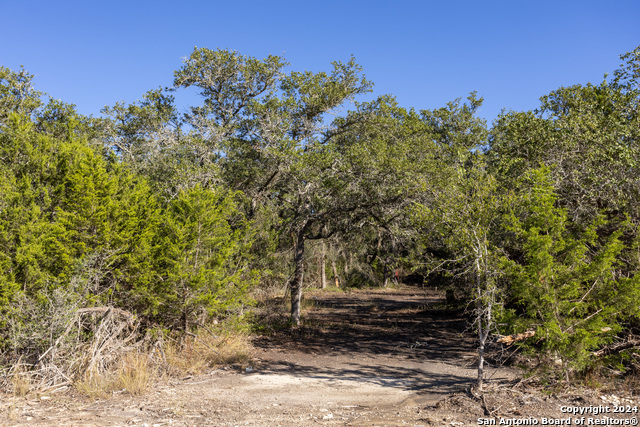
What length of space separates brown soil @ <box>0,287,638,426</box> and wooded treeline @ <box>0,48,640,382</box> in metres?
1.07

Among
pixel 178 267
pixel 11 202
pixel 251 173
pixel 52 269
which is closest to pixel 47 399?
pixel 52 269

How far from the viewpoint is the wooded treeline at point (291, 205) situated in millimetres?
7426

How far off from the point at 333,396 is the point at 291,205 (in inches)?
298

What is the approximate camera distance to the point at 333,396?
25.8 ft

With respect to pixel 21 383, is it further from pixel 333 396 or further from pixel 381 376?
→ pixel 381 376

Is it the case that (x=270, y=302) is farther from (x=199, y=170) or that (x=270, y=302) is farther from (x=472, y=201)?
(x=472, y=201)

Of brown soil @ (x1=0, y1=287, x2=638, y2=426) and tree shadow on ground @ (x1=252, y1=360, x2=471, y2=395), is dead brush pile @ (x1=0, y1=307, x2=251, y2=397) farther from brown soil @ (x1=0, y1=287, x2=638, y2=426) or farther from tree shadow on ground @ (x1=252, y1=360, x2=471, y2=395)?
tree shadow on ground @ (x1=252, y1=360, x2=471, y2=395)

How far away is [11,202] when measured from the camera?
845 cm

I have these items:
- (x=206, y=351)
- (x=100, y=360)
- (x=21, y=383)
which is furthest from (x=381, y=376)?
(x=21, y=383)

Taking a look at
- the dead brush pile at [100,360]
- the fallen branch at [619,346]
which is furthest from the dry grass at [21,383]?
the fallen branch at [619,346]

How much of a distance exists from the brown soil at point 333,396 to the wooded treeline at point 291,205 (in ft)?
3.52

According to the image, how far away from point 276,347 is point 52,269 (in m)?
6.24

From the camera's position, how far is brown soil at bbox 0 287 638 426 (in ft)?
20.9

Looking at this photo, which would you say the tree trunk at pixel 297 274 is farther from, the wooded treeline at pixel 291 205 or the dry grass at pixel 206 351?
the dry grass at pixel 206 351
